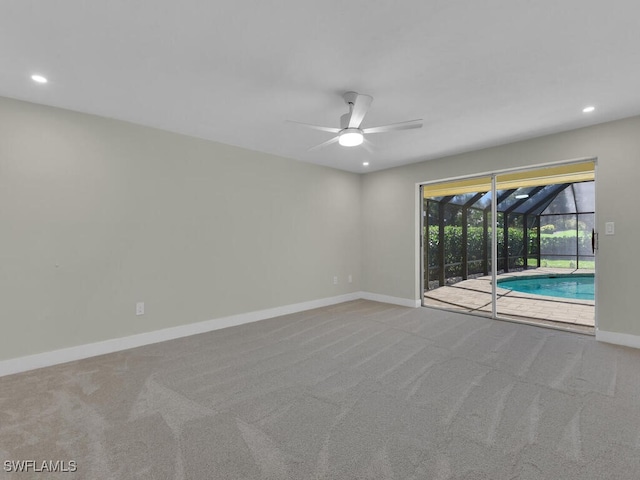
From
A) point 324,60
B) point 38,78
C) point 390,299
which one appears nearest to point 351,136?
point 324,60

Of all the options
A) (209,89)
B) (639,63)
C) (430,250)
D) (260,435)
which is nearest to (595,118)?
(639,63)

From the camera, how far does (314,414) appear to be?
6.61ft

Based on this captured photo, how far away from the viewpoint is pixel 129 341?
3244mm

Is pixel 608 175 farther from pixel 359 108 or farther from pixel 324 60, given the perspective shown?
pixel 324 60

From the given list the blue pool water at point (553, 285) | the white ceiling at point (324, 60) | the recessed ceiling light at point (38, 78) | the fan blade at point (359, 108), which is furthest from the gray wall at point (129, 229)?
the blue pool water at point (553, 285)

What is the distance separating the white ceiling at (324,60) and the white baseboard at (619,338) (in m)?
2.37

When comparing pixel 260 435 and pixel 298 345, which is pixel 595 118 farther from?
pixel 260 435

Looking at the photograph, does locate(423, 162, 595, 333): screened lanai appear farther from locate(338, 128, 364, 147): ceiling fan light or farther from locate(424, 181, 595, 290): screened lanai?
locate(338, 128, 364, 147): ceiling fan light

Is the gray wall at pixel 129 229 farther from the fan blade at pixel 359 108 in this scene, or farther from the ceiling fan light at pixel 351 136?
the fan blade at pixel 359 108

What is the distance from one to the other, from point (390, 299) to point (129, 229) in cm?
415

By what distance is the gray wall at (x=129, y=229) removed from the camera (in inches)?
107

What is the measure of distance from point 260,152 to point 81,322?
2.95 metres

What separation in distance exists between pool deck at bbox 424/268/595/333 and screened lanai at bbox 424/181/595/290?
17 cm

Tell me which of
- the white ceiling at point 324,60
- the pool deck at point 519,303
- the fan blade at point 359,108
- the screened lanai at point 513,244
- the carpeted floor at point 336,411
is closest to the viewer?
the carpeted floor at point 336,411
